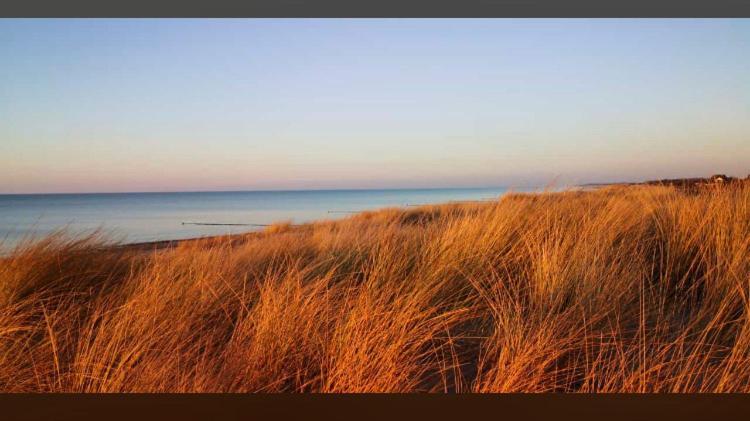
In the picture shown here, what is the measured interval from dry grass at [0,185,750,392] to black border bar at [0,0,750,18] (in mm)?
1141

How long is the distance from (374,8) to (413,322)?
149cm

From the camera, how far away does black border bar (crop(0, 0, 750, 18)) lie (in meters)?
2.44

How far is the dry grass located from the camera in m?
1.90

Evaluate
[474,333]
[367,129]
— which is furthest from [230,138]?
[474,333]

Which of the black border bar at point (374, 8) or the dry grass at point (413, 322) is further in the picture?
the black border bar at point (374, 8)

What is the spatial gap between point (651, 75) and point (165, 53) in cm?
341

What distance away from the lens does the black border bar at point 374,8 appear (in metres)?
2.44

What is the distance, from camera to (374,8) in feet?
8.46

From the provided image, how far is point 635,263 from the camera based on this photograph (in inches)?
111

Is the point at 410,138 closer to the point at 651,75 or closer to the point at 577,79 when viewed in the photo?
the point at 577,79

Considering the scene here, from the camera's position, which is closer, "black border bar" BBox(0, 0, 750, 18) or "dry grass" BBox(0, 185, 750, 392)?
"dry grass" BBox(0, 185, 750, 392)

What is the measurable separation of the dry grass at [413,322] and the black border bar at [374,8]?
114 cm

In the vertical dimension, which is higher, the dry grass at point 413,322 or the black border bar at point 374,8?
the black border bar at point 374,8

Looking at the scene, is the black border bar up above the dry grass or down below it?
above
